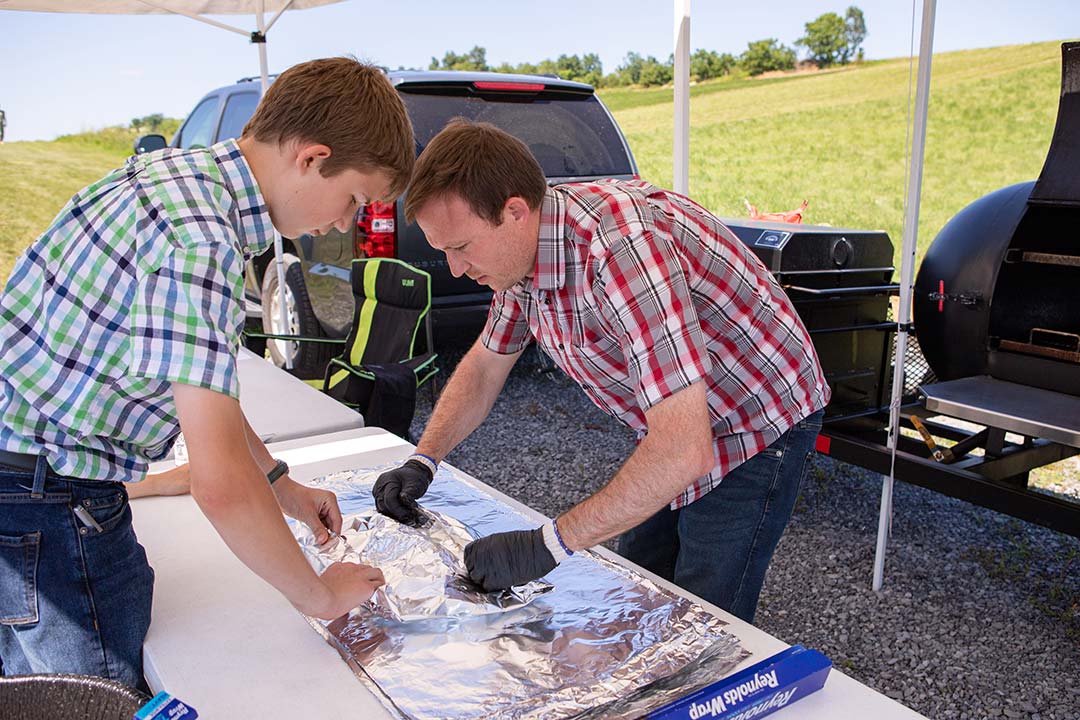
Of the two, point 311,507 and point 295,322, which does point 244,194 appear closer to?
point 311,507

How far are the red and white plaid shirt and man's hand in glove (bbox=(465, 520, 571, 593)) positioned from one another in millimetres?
268

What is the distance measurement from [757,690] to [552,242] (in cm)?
75

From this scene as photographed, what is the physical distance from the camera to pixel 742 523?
5.12 feet

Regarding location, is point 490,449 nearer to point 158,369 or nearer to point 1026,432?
point 1026,432

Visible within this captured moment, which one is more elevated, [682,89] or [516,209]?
[682,89]

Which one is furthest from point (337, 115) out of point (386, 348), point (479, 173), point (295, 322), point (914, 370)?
point (295, 322)

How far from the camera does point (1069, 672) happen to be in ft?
7.75

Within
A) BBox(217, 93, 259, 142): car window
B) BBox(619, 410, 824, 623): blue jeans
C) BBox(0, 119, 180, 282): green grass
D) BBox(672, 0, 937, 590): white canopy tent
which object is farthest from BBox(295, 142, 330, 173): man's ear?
BBox(0, 119, 180, 282): green grass

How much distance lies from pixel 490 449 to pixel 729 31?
55.3 feet

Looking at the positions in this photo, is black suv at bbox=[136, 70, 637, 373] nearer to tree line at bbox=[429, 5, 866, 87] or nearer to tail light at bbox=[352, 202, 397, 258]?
tail light at bbox=[352, 202, 397, 258]

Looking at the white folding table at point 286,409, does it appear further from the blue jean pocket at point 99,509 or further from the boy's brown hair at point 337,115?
the boy's brown hair at point 337,115

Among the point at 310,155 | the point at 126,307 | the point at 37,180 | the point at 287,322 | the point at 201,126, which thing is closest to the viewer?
the point at 126,307

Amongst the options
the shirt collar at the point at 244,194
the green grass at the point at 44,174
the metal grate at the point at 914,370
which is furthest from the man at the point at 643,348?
the green grass at the point at 44,174

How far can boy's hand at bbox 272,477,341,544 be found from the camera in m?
1.44
